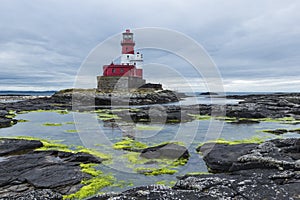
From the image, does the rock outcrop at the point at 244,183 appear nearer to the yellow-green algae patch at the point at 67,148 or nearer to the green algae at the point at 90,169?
the green algae at the point at 90,169

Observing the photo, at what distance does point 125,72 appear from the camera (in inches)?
2933

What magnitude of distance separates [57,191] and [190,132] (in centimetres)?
1518

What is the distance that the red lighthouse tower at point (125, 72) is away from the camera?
2950 inches

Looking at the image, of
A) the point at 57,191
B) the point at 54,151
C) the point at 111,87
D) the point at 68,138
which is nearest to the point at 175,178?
the point at 57,191

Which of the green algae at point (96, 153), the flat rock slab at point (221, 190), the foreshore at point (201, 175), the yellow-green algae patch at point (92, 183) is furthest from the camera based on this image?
the green algae at point (96, 153)

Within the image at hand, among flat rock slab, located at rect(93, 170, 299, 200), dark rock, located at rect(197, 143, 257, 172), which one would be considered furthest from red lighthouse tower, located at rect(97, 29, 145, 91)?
flat rock slab, located at rect(93, 170, 299, 200)

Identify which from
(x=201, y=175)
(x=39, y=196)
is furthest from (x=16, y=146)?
(x=201, y=175)

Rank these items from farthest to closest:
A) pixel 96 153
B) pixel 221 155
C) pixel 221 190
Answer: pixel 96 153 < pixel 221 155 < pixel 221 190

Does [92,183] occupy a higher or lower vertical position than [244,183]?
lower

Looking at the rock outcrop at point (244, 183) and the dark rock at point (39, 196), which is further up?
the rock outcrop at point (244, 183)

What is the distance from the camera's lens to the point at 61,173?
412 inches

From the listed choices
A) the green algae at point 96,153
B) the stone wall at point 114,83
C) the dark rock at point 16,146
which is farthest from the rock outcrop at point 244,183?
the stone wall at point 114,83

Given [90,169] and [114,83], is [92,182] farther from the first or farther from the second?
[114,83]

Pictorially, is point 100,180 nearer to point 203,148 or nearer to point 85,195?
point 85,195
